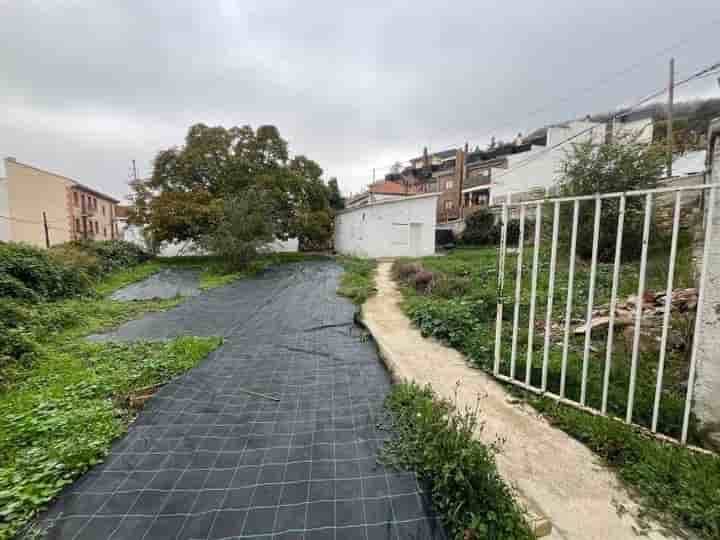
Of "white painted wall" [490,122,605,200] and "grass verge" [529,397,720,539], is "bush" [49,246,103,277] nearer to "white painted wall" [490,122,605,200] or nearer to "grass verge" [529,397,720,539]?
"grass verge" [529,397,720,539]

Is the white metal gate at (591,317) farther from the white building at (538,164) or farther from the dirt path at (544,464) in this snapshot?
the white building at (538,164)

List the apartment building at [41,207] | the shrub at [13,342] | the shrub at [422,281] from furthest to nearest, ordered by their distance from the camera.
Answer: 1. the apartment building at [41,207]
2. the shrub at [422,281]
3. the shrub at [13,342]

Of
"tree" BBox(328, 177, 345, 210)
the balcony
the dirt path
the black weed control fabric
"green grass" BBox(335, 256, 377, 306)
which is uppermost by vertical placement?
"tree" BBox(328, 177, 345, 210)

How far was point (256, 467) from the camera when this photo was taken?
174 centimetres

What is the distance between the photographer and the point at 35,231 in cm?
1742

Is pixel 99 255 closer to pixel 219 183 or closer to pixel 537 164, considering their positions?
pixel 219 183

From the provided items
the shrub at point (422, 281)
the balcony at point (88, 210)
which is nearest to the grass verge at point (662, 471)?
the shrub at point (422, 281)

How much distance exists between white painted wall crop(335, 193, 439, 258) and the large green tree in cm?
365

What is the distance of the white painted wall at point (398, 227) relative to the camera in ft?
47.0

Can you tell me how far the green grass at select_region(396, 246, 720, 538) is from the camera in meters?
→ 1.43

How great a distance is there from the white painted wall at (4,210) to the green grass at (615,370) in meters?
22.9

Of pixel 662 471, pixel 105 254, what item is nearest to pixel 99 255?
pixel 105 254

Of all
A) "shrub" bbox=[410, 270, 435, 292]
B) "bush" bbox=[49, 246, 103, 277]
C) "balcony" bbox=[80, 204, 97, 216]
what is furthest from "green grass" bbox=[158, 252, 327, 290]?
"balcony" bbox=[80, 204, 97, 216]

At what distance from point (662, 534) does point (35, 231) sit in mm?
26370
